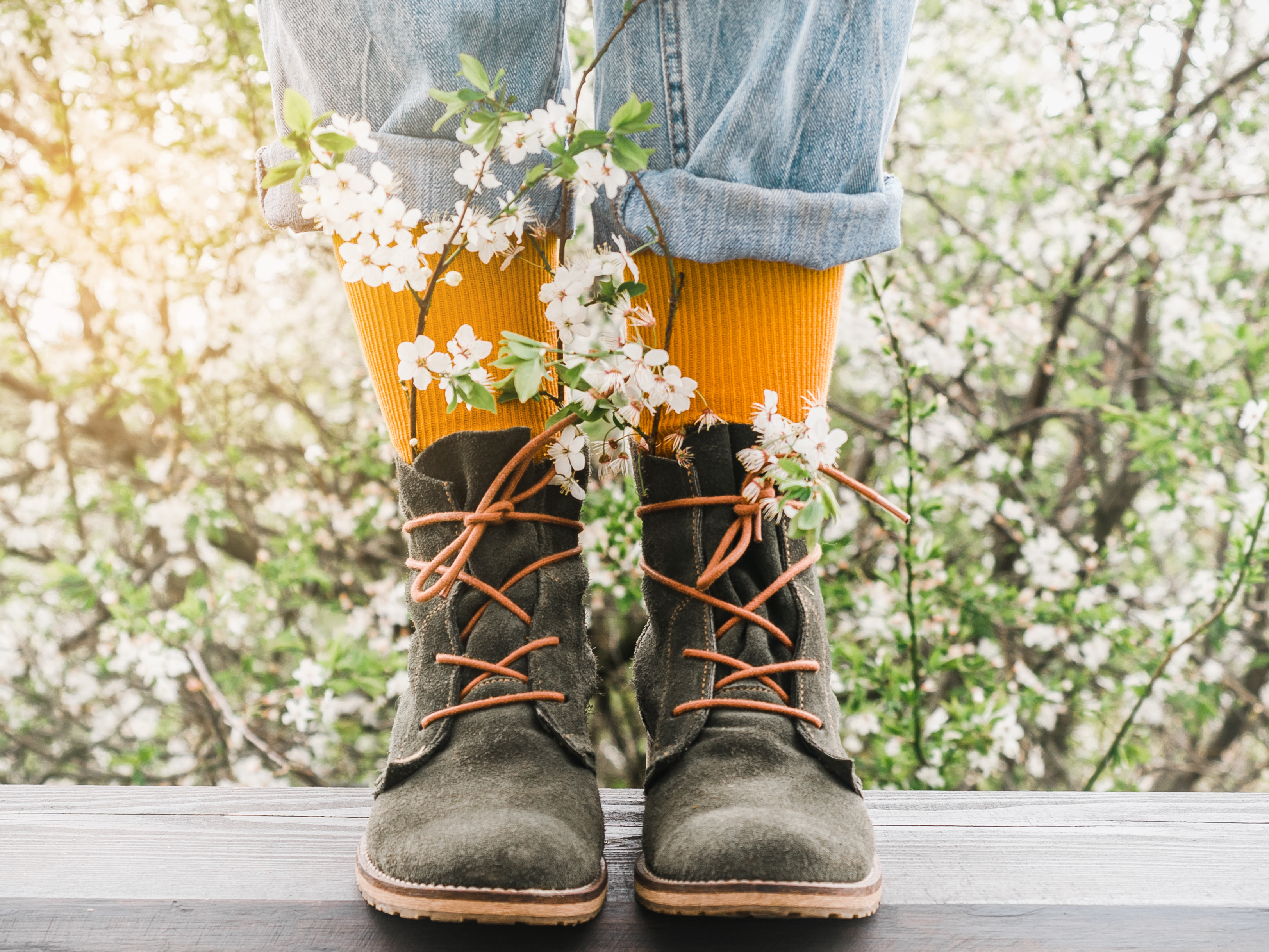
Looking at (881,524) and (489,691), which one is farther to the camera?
(881,524)

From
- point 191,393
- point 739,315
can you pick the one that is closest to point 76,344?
point 191,393

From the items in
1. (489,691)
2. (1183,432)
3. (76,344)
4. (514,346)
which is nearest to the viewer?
(514,346)

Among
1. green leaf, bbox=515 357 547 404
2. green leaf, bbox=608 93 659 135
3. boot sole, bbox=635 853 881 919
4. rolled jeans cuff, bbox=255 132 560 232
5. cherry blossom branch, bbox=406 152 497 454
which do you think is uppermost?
green leaf, bbox=608 93 659 135

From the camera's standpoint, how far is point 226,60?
1452 millimetres

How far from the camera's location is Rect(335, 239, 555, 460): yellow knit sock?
63 centimetres

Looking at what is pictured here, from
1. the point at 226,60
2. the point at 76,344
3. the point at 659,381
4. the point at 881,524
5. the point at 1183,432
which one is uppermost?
the point at 226,60

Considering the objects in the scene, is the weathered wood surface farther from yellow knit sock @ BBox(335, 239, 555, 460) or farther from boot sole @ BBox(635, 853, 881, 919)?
yellow knit sock @ BBox(335, 239, 555, 460)

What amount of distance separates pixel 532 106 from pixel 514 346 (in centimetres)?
24

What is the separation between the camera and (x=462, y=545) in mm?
617

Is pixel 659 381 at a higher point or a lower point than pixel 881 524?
higher

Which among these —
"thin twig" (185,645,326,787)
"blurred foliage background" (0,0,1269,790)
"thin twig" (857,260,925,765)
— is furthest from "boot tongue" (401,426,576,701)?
"thin twig" (185,645,326,787)

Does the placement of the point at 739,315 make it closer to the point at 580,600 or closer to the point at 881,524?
the point at 580,600

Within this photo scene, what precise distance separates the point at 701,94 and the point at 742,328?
0.16 m

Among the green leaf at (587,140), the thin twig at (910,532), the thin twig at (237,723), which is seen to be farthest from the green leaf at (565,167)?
the thin twig at (237,723)
